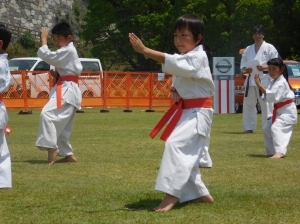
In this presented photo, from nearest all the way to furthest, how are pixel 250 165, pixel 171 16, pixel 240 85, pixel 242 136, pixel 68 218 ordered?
pixel 68 218, pixel 250 165, pixel 242 136, pixel 240 85, pixel 171 16

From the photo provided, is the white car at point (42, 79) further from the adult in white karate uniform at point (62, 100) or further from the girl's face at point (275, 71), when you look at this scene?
the girl's face at point (275, 71)

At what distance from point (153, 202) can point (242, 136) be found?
7.33 metres

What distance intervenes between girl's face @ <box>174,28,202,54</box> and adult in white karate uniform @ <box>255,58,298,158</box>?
3.81 metres

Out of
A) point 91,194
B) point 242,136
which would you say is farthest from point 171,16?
point 91,194

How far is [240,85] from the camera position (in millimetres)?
23828

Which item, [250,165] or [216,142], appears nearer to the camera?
[250,165]

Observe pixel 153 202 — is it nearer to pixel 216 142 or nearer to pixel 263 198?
pixel 263 198

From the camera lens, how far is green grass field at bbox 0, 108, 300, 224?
6.11 metres

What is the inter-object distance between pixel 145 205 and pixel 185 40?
4.59 ft

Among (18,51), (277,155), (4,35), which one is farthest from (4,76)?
(18,51)

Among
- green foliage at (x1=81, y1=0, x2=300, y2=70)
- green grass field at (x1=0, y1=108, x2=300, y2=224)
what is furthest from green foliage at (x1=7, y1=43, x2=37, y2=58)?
green grass field at (x1=0, y1=108, x2=300, y2=224)

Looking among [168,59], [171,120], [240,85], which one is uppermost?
[168,59]

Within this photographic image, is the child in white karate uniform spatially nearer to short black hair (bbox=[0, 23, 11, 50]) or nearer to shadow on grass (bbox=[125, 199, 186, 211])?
shadow on grass (bbox=[125, 199, 186, 211])

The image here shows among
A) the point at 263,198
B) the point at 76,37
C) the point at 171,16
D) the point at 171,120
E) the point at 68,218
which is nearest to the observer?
the point at 68,218
